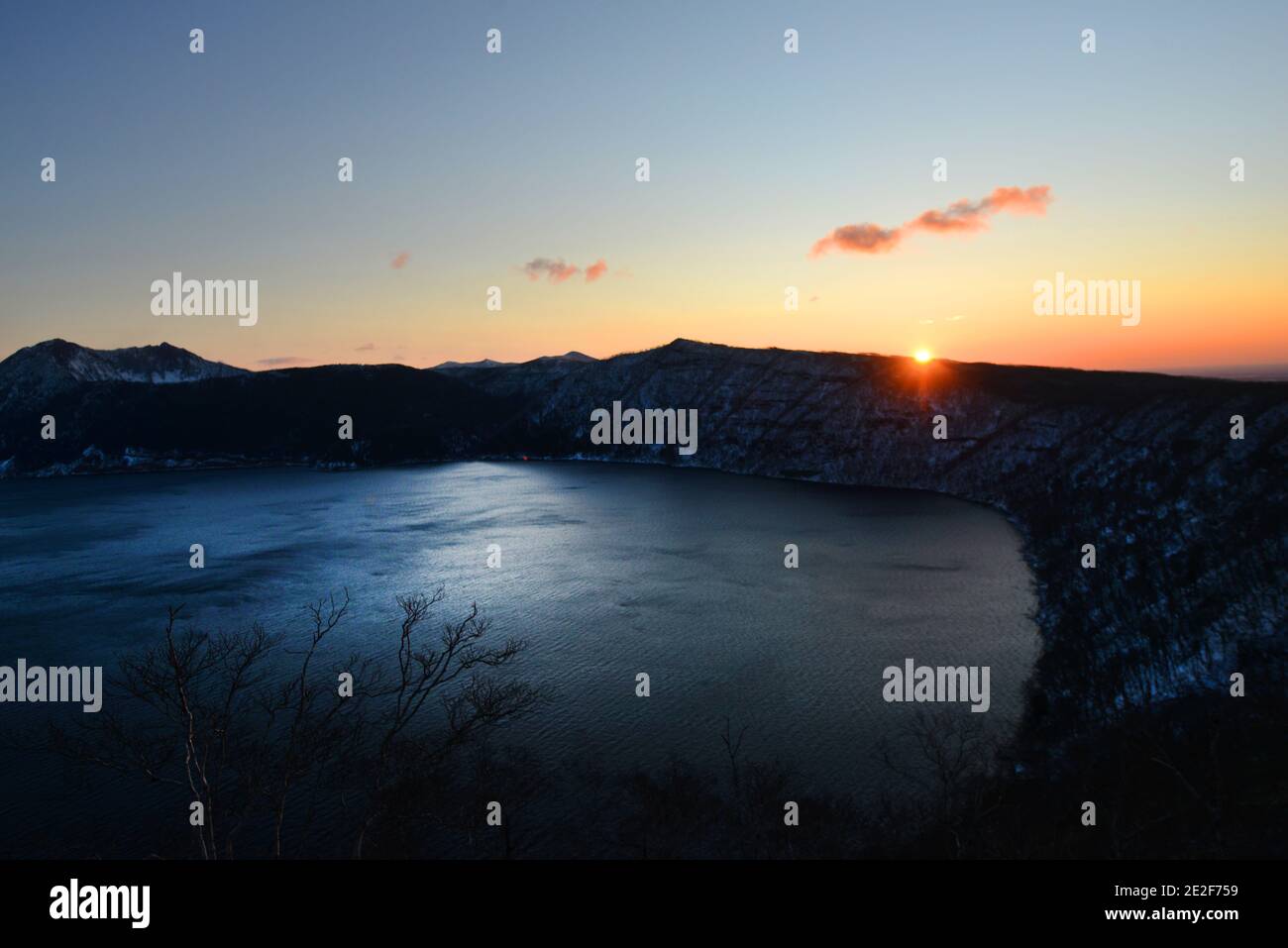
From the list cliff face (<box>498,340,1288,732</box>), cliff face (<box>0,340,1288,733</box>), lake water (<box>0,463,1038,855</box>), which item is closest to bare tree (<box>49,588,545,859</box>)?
lake water (<box>0,463,1038,855</box>)

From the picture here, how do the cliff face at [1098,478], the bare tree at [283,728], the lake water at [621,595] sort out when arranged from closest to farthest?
the bare tree at [283,728]
the cliff face at [1098,478]
the lake water at [621,595]

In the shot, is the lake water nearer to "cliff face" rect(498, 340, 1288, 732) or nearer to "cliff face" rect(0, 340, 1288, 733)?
"cliff face" rect(0, 340, 1288, 733)

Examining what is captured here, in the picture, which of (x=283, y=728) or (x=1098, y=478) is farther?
(x=1098, y=478)

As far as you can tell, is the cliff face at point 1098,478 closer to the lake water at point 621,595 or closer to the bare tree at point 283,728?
the lake water at point 621,595

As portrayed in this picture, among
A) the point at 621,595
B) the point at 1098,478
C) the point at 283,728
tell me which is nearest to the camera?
the point at 283,728

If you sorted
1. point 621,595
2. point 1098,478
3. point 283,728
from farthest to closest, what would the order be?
point 1098,478, point 621,595, point 283,728

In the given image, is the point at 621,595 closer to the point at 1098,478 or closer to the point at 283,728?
the point at 283,728

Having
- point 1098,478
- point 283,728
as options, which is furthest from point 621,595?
point 1098,478

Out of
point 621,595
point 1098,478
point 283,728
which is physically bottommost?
point 283,728

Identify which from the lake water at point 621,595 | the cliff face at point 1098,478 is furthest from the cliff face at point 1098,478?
the lake water at point 621,595
